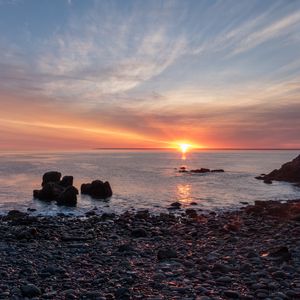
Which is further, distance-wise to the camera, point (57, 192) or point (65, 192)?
point (57, 192)

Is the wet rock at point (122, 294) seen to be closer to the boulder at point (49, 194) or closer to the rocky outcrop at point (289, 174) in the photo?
the boulder at point (49, 194)

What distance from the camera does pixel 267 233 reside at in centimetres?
1958

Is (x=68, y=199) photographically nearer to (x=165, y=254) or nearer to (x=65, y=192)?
(x=65, y=192)

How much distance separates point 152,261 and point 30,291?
525cm

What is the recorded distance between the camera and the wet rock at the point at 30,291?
32.3 ft

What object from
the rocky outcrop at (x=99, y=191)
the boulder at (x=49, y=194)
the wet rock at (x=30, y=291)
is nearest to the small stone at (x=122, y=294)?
the wet rock at (x=30, y=291)

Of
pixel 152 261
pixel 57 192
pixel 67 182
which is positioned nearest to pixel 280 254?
pixel 152 261

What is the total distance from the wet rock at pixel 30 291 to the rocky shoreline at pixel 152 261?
0.09ft

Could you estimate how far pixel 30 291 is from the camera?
992cm

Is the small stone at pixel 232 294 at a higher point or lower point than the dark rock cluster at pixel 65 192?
higher

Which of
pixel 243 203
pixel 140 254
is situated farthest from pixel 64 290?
pixel 243 203

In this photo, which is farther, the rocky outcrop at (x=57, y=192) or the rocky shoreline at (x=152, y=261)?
the rocky outcrop at (x=57, y=192)

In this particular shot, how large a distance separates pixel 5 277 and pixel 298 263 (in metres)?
10.3

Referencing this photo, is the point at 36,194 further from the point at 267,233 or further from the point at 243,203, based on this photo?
the point at 267,233
